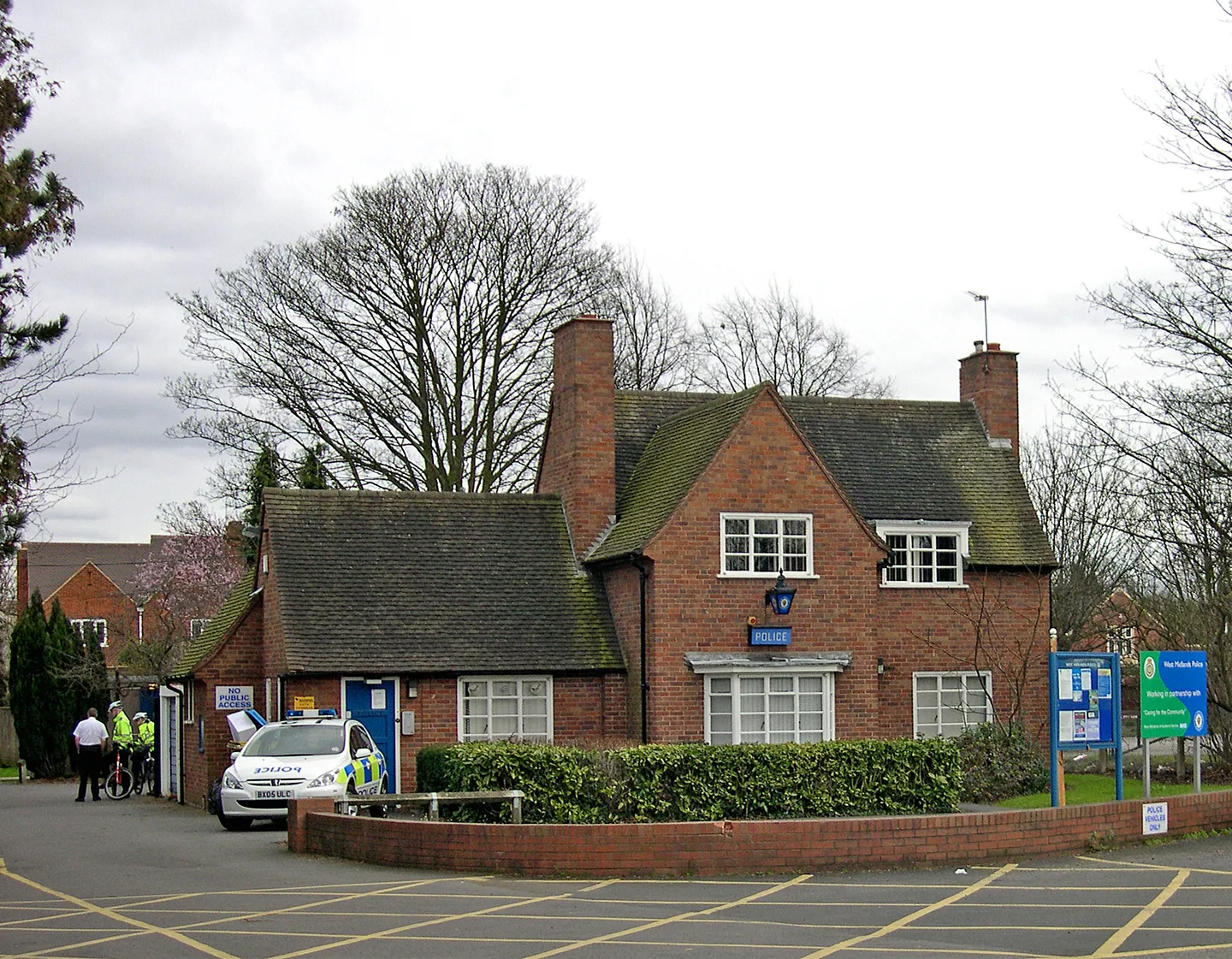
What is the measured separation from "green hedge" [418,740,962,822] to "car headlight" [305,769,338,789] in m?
3.58

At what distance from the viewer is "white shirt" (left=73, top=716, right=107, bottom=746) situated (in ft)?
102

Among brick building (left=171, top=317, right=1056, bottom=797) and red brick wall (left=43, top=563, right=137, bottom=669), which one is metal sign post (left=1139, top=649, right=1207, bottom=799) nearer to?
brick building (left=171, top=317, right=1056, bottom=797)

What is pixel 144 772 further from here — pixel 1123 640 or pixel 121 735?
pixel 1123 640

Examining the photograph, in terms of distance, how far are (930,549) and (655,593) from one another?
6.33 m

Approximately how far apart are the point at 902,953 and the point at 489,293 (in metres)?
32.4

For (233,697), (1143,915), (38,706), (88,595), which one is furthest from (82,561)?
(1143,915)

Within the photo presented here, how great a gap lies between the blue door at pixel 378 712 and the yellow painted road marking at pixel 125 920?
9582 mm

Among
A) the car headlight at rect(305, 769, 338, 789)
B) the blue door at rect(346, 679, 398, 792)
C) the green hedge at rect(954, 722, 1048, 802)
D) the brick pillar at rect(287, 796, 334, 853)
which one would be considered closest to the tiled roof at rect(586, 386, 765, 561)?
the blue door at rect(346, 679, 398, 792)

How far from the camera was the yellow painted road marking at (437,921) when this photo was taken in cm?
1202

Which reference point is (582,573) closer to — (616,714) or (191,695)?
(616,714)

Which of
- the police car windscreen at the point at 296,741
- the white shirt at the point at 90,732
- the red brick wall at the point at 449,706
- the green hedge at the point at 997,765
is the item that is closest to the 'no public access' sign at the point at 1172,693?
the green hedge at the point at 997,765

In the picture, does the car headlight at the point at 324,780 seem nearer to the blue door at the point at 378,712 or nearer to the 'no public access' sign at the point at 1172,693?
the blue door at the point at 378,712

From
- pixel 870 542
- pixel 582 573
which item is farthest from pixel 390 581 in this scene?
pixel 870 542

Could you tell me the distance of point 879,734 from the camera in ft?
95.4
